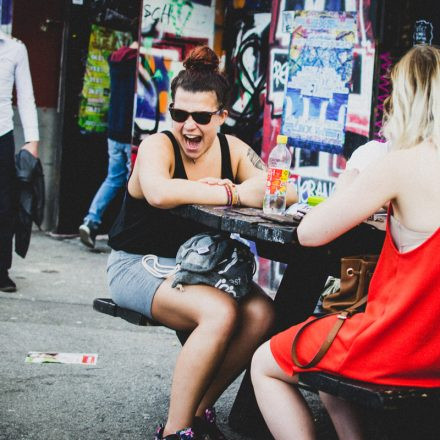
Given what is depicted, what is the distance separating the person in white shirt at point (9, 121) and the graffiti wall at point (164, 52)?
159 cm

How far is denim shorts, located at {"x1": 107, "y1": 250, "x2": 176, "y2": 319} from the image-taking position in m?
3.30

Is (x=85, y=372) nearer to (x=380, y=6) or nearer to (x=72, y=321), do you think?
(x=72, y=321)

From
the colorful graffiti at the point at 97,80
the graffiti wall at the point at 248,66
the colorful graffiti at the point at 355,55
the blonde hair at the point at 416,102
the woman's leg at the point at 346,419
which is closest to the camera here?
the blonde hair at the point at 416,102

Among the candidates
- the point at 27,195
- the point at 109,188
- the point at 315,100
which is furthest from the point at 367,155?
the point at 109,188

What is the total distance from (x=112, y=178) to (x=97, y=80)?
1.06 metres

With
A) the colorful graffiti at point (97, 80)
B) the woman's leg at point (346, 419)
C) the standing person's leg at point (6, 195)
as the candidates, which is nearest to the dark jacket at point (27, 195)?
the standing person's leg at point (6, 195)

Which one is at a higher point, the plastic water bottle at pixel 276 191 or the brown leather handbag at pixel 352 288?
the plastic water bottle at pixel 276 191

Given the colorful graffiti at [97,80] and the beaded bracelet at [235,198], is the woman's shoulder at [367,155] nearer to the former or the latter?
the beaded bracelet at [235,198]

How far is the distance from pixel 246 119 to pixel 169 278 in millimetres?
3737

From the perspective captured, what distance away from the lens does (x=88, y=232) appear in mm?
7438

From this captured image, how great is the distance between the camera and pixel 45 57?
785 cm

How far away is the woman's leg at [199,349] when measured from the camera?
3092 millimetres

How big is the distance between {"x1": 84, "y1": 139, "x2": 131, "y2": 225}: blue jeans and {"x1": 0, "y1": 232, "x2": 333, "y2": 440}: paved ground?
1.08m

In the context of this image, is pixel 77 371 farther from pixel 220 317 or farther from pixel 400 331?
pixel 400 331
